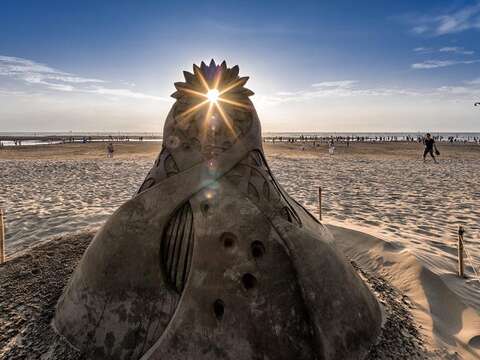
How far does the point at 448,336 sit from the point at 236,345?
279 centimetres

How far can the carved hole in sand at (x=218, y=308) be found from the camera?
8.07 feet

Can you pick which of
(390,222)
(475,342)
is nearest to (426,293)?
(475,342)

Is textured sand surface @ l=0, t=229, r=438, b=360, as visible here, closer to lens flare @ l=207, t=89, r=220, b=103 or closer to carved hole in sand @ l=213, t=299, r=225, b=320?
carved hole in sand @ l=213, t=299, r=225, b=320

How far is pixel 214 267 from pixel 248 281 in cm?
31

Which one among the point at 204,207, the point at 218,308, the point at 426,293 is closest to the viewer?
the point at 218,308

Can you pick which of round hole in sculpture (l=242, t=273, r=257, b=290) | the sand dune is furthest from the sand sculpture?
the sand dune

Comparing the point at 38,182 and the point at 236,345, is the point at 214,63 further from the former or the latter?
the point at 38,182

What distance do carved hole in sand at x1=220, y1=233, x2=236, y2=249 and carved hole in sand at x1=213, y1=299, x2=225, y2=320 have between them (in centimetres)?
45

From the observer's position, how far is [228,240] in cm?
265

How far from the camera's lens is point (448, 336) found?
3.55 m

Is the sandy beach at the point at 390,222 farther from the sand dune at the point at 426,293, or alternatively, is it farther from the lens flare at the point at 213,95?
the lens flare at the point at 213,95

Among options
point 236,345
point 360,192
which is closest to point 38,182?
point 360,192

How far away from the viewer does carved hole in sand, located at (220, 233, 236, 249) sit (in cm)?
263

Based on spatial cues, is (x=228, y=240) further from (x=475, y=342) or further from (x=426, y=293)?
(x=426, y=293)
